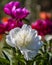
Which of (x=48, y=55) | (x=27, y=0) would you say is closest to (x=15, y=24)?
(x=48, y=55)

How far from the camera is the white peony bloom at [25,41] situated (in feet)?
4.55

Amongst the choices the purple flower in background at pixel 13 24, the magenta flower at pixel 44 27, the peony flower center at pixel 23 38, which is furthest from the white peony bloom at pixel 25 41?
the magenta flower at pixel 44 27

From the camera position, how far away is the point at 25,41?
139 centimetres

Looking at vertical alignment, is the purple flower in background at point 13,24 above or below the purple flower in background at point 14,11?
below

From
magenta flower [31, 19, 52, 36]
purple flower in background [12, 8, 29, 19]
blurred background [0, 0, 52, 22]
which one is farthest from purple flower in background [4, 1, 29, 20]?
blurred background [0, 0, 52, 22]

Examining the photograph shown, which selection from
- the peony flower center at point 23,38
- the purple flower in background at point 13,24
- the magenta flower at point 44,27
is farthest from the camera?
the magenta flower at point 44,27

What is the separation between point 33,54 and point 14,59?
104 millimetres

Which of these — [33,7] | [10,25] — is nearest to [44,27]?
[10,25]

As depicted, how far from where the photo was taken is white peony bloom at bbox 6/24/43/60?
4.55 feet

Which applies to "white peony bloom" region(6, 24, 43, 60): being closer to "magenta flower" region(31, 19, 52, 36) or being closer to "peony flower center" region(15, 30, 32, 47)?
"peony flower center" region(15, 30, 32, 47)

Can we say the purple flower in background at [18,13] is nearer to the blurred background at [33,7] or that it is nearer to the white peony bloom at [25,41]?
the white peony bloom at [25,41]

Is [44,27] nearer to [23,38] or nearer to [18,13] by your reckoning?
[18,13]

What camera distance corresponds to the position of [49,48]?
6.36ft

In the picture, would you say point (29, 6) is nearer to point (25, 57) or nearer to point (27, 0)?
point (27, 0)
